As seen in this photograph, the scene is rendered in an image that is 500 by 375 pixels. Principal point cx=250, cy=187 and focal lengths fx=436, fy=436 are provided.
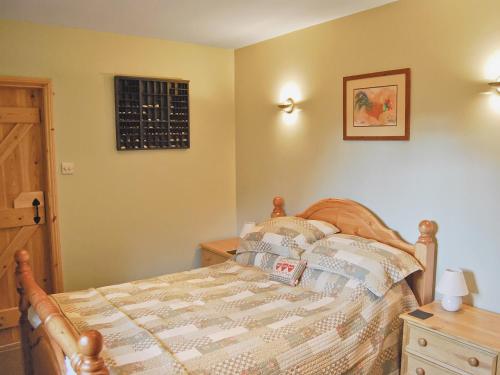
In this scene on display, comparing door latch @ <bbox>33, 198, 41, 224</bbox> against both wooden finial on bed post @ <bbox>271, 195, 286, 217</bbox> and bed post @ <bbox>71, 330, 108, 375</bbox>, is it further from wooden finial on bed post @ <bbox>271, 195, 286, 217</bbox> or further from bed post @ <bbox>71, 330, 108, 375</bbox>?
bed post @ <bbox>71, 330, 108, 375</bbox>

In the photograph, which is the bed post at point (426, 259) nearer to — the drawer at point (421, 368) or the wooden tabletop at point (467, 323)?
the wooden tabletop at point (467, 323)

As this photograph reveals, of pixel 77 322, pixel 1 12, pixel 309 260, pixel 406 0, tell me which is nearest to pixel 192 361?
pixel 77 322

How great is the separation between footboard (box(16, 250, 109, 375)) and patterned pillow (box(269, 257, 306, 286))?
1.37 meters

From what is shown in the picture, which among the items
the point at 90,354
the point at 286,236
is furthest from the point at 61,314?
the point at 286,236

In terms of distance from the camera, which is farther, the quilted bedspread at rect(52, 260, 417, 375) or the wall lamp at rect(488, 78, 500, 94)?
the wall lamp at rect(488, 78, 500, 94)

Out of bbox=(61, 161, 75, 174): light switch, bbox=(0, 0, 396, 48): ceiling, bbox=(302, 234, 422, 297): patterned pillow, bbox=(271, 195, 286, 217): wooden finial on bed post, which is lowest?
bbox=(302, 234, 422, 297): patterned pillow

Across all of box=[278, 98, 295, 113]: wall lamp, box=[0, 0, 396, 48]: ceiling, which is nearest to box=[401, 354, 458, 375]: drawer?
box=[278, 98, 295, 113]: wall lamp

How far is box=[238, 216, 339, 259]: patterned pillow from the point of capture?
10.2ft

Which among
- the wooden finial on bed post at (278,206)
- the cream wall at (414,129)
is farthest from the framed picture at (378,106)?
the wooden finial on bed post at (278,206)

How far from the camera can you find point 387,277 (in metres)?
2.57

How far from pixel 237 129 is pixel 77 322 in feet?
8.43

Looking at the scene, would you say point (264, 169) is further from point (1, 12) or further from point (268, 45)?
point (1, 12)

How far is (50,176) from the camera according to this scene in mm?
3410

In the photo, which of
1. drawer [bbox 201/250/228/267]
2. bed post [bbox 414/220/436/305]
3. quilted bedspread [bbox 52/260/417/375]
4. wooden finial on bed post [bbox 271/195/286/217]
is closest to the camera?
quilted bedspread [bbox 52/260/417/375]
